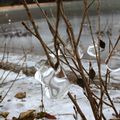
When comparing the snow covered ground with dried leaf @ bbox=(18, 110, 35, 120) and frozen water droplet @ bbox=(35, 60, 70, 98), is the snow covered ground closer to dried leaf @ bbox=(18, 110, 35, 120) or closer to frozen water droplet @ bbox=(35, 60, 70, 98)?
dried leaf @ bbox=(18, 110, 35, 120)

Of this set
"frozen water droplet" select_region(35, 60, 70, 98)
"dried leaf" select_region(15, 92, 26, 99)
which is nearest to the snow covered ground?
"dried leaf" select_region(15, 92, 26, 99)

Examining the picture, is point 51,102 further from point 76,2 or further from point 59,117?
point 76,2

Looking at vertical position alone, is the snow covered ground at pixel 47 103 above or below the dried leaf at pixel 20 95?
above

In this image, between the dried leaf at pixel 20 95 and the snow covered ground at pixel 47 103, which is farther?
the dried leaf at pixel 20 95

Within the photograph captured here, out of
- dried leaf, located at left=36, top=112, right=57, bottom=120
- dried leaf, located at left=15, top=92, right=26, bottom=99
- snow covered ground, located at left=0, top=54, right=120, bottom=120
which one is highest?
dried leaf, located at left=36, top=112, right=57, bottom=120

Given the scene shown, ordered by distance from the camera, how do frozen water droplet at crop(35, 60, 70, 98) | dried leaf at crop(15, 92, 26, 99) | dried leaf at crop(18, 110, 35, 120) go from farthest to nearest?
dried leaf at crop(15, 92, 26, 99) < dried leaf at crop(18, 110, 35, 120) < frozen water droplet at crop(35, 60, 70, 98)

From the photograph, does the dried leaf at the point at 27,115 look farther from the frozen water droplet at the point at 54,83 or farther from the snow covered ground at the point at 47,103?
the frozen water droplet at the point at 54,83

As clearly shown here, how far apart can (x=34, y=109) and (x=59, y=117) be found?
0.31m

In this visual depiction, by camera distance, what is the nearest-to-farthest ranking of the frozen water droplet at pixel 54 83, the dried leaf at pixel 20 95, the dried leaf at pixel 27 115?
the frozen water droplet at pixel 54 83 < the dried leaf at pixel 27 115 < the dried leaf at pixel 20 95

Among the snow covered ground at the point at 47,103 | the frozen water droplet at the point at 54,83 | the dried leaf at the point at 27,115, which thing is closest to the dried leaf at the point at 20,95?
the snow covered ground at the point at 47,103

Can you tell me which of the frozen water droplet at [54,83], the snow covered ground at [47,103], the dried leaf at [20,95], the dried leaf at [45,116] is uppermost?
the frozen water droplet at [54,83]

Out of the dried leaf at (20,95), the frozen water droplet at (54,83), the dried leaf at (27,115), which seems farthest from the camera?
the dried leaf at (20,95)

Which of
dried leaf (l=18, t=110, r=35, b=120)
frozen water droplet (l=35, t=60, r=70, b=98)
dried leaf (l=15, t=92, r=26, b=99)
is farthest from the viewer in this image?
dried leaf (l=15, t=92, r=26, b=99)

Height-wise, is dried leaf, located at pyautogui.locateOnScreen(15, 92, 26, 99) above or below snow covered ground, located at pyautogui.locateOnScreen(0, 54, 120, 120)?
below
